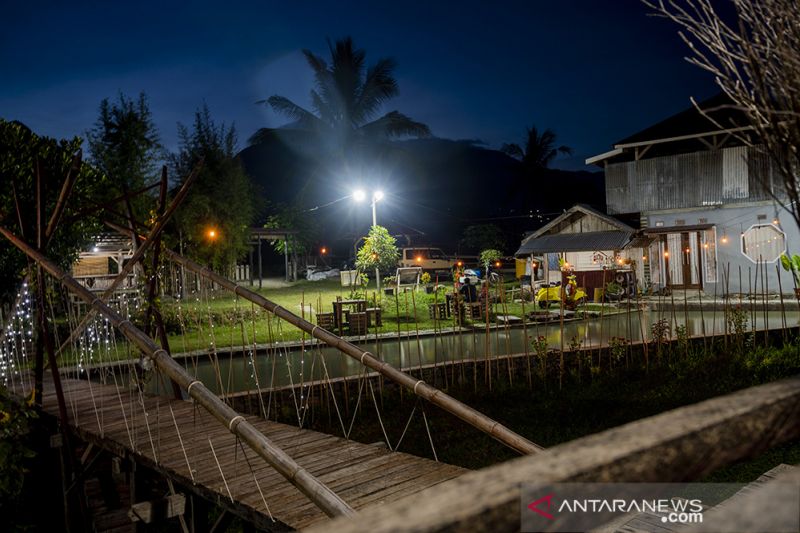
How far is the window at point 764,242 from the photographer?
19.0m

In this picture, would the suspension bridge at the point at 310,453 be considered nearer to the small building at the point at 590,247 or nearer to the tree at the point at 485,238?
the small building at the point at 590,247

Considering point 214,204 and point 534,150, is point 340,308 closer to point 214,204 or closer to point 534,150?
point 214,204

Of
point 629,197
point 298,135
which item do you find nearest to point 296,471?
point 629,197

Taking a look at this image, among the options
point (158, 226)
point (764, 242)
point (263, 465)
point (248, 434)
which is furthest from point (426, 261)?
point (248, 434)

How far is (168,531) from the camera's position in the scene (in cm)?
583

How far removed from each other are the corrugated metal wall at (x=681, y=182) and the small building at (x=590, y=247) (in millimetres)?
1137

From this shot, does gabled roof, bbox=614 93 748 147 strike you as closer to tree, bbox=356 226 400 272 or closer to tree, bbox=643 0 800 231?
tree, bbox=356 226 400 272

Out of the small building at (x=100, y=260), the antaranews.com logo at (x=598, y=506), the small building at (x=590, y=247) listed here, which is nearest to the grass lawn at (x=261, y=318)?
the small building at (x=590, y=247)

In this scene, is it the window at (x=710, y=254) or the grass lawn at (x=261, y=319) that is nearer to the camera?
the grass lawn at (x=261, y=319)

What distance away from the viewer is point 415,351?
36.7ft

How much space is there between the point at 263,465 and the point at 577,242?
1906 cm

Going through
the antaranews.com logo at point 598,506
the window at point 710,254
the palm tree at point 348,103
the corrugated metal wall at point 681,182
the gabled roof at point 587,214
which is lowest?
the antaranews.com logo at point 598,506

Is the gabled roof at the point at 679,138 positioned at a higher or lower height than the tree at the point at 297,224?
higher

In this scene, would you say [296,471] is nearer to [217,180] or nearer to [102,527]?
[102,527]
